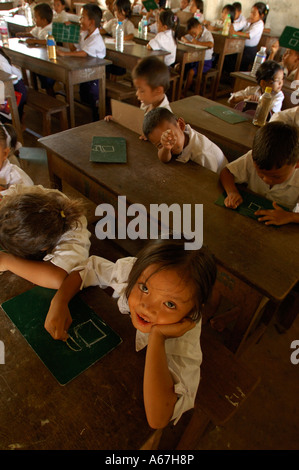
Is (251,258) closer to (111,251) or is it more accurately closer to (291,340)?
(111,251)

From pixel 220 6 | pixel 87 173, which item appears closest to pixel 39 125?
pixel 87 173

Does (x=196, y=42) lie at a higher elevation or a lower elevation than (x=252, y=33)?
lower

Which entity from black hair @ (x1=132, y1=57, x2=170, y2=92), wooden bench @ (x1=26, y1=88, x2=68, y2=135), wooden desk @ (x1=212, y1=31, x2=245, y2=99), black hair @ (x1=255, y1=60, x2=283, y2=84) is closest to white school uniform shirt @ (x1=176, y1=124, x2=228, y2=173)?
black hair @ (x1=132, y1=57, x2=170, y2=92)

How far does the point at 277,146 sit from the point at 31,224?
107 cm

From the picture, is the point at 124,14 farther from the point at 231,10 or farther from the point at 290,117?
the point at 290,117

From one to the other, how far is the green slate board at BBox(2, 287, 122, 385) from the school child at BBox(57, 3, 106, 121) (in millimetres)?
3506

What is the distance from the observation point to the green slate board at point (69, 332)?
2.56ft

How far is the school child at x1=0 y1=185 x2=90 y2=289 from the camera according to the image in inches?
41.2

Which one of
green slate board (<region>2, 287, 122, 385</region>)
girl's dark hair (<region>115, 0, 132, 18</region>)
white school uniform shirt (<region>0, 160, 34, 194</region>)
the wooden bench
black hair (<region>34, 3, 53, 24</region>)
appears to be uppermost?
girl's dark hair (<region>115, 0, 132, 18</region>)

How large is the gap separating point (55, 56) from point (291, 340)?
11.7 feet

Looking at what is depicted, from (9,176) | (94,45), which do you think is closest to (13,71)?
(94,45)

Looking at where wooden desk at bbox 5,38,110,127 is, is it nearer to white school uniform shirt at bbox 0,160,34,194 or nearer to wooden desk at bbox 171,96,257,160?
wooden desk at bbox 171,96,257,160

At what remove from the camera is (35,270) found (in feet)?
3.42

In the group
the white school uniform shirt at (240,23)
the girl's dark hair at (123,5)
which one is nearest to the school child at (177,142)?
the girl's dark hair at (123,5)
